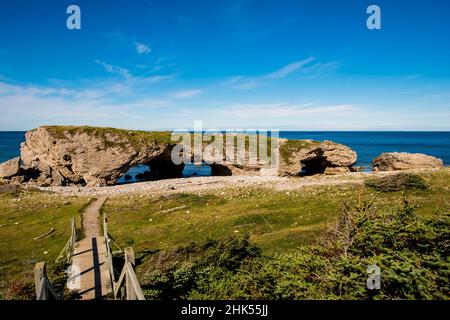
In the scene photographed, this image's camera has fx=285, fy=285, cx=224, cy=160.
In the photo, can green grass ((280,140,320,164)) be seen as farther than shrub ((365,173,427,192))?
Yes

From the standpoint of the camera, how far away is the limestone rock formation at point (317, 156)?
176ft

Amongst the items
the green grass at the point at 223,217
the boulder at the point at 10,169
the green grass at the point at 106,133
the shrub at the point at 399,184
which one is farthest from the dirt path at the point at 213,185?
the boulder at the point at 10,169

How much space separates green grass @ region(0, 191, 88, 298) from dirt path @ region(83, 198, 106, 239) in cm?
104

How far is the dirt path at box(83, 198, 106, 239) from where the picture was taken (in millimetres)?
22664

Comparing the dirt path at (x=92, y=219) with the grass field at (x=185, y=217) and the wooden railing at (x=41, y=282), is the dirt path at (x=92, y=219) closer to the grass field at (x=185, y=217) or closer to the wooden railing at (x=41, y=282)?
the grass field at (x=185, y=217)

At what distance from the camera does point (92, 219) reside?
1097 inches

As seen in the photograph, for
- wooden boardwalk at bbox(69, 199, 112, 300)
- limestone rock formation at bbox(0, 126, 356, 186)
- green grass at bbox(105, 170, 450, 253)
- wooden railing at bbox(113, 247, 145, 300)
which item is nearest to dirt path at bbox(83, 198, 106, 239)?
green grass at bbox(105, 170, 450, 253)

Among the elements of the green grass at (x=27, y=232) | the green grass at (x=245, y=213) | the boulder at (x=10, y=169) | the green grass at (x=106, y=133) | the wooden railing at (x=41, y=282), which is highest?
the green grass at (x=106, y=133)

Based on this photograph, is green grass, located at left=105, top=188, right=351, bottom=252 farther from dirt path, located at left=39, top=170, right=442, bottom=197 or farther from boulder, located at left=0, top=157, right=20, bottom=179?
boulder, located at left=0, top=157, right=20, bottom=179

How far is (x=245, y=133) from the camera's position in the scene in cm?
5938

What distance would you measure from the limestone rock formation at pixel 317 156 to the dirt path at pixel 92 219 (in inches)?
1269

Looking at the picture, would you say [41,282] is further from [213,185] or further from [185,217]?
[213,185]
